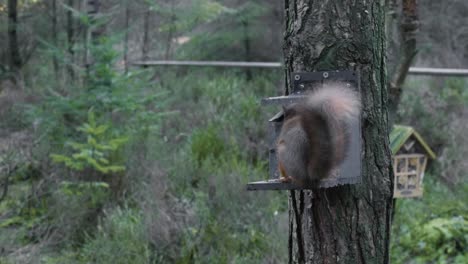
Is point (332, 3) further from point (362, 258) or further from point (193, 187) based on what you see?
point (193, 187)

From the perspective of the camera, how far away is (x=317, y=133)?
1929mm

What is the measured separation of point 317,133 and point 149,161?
470 centimetres

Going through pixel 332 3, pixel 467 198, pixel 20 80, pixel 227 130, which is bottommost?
pixel 467 198

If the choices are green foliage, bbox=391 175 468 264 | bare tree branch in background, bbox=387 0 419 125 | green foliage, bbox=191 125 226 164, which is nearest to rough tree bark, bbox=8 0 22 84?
green foliage, bbox=191 125 226 164

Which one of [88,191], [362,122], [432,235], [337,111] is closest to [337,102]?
[337,111]

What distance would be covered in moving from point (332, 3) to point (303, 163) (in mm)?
609

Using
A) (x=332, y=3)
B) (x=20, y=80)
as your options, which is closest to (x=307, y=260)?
(x=332, y=3)

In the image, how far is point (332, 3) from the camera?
2.13 metres

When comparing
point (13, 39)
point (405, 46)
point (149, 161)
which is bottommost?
point (149, 161)

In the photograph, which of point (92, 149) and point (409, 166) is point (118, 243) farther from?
point (409, 166)

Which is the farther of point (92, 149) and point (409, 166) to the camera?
point (92, 149)

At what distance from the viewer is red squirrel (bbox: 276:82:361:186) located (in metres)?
1.94

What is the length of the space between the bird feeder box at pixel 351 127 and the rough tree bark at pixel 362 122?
4cm

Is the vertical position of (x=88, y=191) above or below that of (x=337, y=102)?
below
